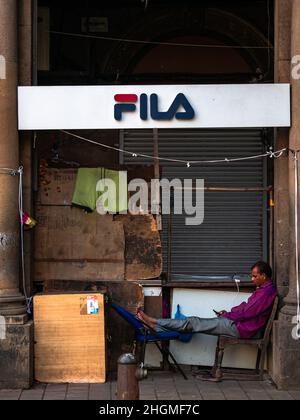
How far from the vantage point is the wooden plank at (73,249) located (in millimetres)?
9188

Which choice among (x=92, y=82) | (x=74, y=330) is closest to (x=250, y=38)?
(x=92, y=82)

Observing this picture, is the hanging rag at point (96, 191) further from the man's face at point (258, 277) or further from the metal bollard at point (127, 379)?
the metal bollard at point (127, 379)

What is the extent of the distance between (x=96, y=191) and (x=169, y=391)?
270 cm

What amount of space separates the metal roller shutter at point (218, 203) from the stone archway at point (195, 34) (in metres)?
1.16

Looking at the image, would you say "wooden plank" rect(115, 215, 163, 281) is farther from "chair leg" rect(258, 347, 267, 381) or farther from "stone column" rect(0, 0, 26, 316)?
"chair leg" rect(258, 347, 267, 381)

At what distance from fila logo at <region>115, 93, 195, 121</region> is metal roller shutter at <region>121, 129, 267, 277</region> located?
4.07 feet

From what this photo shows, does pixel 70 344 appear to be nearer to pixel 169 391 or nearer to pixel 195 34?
pixel 169 391

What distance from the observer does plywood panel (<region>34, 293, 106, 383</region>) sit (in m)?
8.35

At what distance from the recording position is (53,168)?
9.31 meters

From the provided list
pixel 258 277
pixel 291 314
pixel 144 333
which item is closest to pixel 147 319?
pixel 144 333

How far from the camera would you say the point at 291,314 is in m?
8.22

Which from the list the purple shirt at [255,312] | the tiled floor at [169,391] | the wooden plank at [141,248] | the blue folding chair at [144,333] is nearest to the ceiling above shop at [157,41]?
the wooden plank at [141,248]

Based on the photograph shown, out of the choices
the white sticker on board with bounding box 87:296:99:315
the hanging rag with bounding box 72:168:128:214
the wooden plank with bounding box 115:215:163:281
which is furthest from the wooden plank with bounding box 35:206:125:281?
the white sticker on board with bounding box 87:296:99:315
